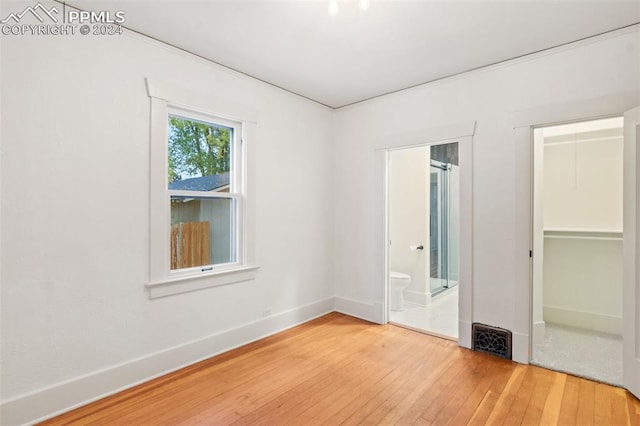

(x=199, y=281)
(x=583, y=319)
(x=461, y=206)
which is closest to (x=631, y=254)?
(x=461, y=206)

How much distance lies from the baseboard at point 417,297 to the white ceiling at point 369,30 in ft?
9.47

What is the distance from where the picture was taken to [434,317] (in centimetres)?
402

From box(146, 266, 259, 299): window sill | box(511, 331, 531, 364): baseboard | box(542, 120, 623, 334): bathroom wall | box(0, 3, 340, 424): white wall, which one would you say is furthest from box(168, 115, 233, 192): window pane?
box(542, 120, 623, 334): bathroom wall

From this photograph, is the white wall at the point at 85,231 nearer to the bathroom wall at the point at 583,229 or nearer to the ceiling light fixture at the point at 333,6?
Answer: the ceiling light fixture at the point at 333,6

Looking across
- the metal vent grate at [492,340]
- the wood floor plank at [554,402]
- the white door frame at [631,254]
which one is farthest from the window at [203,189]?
the white door frame at [631,254]

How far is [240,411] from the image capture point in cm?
213

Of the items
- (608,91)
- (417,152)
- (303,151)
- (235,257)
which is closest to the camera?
(608,91)

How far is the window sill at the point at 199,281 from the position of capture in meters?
2.55

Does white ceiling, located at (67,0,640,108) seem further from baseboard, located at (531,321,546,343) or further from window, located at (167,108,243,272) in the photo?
baseboard, located at (531,321,546,343)

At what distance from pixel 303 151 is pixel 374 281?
5.82 ft

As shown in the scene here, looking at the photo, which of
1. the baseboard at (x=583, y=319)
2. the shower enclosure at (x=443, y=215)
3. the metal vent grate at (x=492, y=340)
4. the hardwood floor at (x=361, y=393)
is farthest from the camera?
the shower enclosure at (x=443, y=215)

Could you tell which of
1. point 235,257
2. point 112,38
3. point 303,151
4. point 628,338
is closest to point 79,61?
point 112,38

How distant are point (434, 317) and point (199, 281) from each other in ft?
9.39

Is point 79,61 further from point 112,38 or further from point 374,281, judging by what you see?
point 374,281
